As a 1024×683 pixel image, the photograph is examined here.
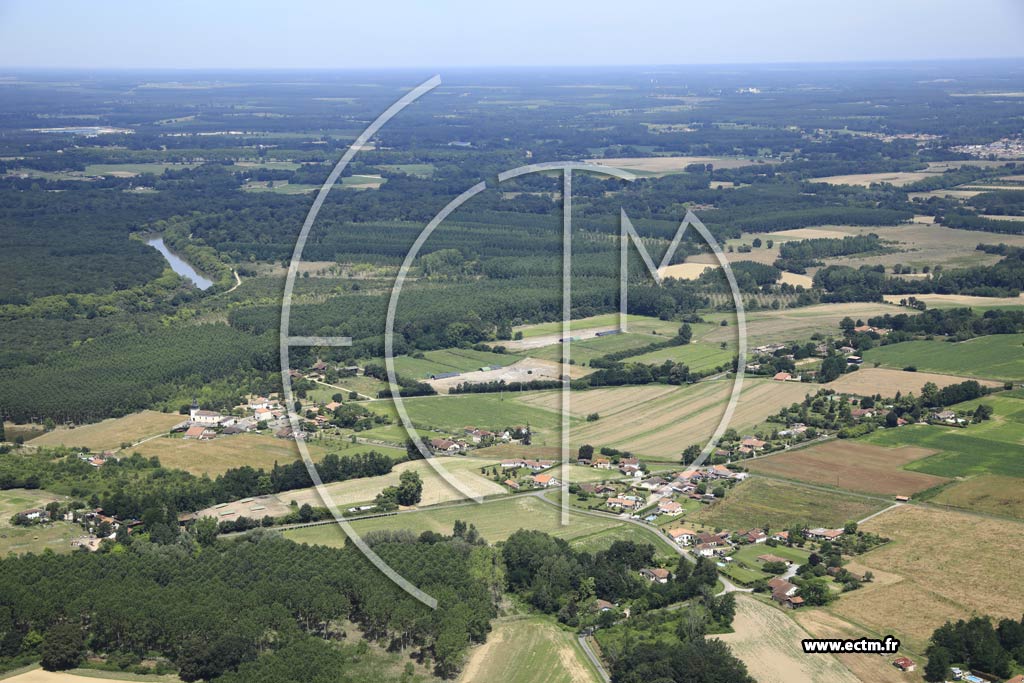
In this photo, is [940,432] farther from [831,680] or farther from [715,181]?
[715,181]

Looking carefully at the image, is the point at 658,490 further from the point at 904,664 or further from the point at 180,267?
the point at 180,267

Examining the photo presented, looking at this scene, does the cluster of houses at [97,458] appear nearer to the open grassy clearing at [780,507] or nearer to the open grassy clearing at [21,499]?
the open grassy clearing at [21,499]

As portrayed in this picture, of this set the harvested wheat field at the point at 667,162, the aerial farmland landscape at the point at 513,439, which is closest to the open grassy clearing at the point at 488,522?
the aerial farmland landscape at the point at 513,439

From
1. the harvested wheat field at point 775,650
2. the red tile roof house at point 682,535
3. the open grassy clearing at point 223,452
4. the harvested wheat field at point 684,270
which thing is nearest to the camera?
the harvested wheat field at point 775,650

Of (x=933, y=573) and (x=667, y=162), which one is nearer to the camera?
(x=933, y=573)

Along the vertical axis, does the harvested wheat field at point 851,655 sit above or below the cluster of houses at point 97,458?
above

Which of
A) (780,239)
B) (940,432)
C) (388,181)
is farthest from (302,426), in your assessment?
(388,181)

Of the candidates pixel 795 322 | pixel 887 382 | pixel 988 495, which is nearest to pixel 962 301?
pixel 795 322

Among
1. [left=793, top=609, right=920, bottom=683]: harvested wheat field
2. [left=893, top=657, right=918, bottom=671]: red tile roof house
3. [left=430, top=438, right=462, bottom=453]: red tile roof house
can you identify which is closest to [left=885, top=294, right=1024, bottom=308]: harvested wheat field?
[left=430, top=438, right=462, bottom=453]: red tile roof house
